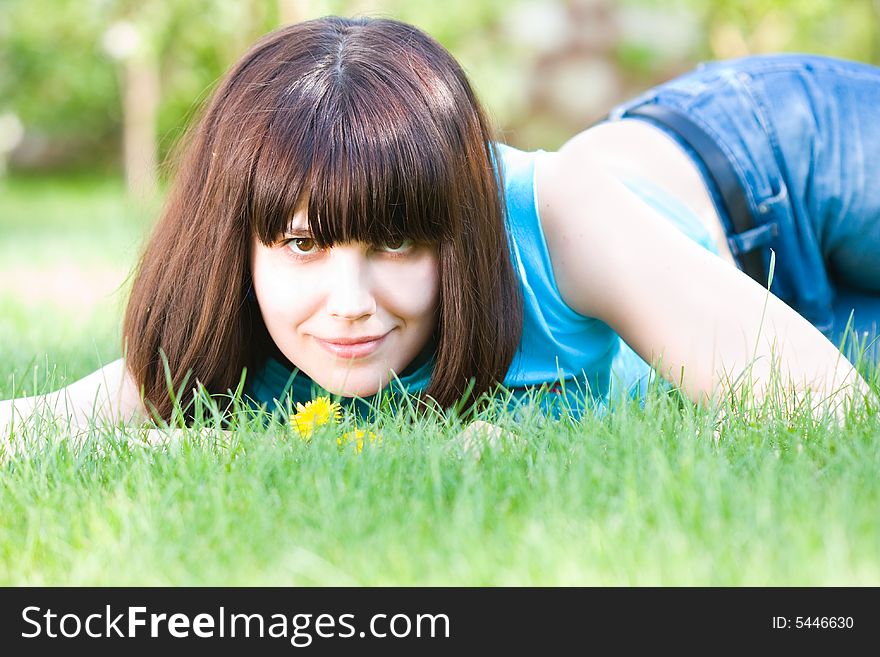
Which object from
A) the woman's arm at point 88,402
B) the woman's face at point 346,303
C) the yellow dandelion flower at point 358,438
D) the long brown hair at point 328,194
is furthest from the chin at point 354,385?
the woman's arm at point 88,402

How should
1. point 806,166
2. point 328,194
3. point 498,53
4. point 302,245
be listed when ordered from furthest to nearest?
1. point 498,53
2. point 806,166
3. point 302,245
4. point 328,194

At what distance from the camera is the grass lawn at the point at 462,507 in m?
1.32

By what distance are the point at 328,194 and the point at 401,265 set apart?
0.71 feet

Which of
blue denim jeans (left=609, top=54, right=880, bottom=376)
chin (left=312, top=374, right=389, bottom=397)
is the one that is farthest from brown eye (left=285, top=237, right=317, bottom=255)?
blue denim jeans (left=609, top=54, right=880, bottom=376)

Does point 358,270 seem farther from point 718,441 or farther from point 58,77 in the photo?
point 58,77

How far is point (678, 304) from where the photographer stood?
7.07 ft

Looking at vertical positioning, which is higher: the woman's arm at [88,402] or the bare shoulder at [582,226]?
the bare shoulder at [582,226]

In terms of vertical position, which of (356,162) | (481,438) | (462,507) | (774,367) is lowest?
(462,507)

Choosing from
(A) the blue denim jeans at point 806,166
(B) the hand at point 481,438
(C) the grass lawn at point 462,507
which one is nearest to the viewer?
(C) the grass lawn at point 462,507

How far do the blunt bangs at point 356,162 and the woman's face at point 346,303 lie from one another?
0.04 m

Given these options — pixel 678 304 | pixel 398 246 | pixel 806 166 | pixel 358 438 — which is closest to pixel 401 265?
pixel 398 246

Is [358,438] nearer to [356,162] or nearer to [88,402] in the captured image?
[356,162]

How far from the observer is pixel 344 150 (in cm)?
196

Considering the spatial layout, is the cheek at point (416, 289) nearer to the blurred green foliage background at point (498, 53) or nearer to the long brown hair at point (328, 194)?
the long brown hair at point (328, 194)
